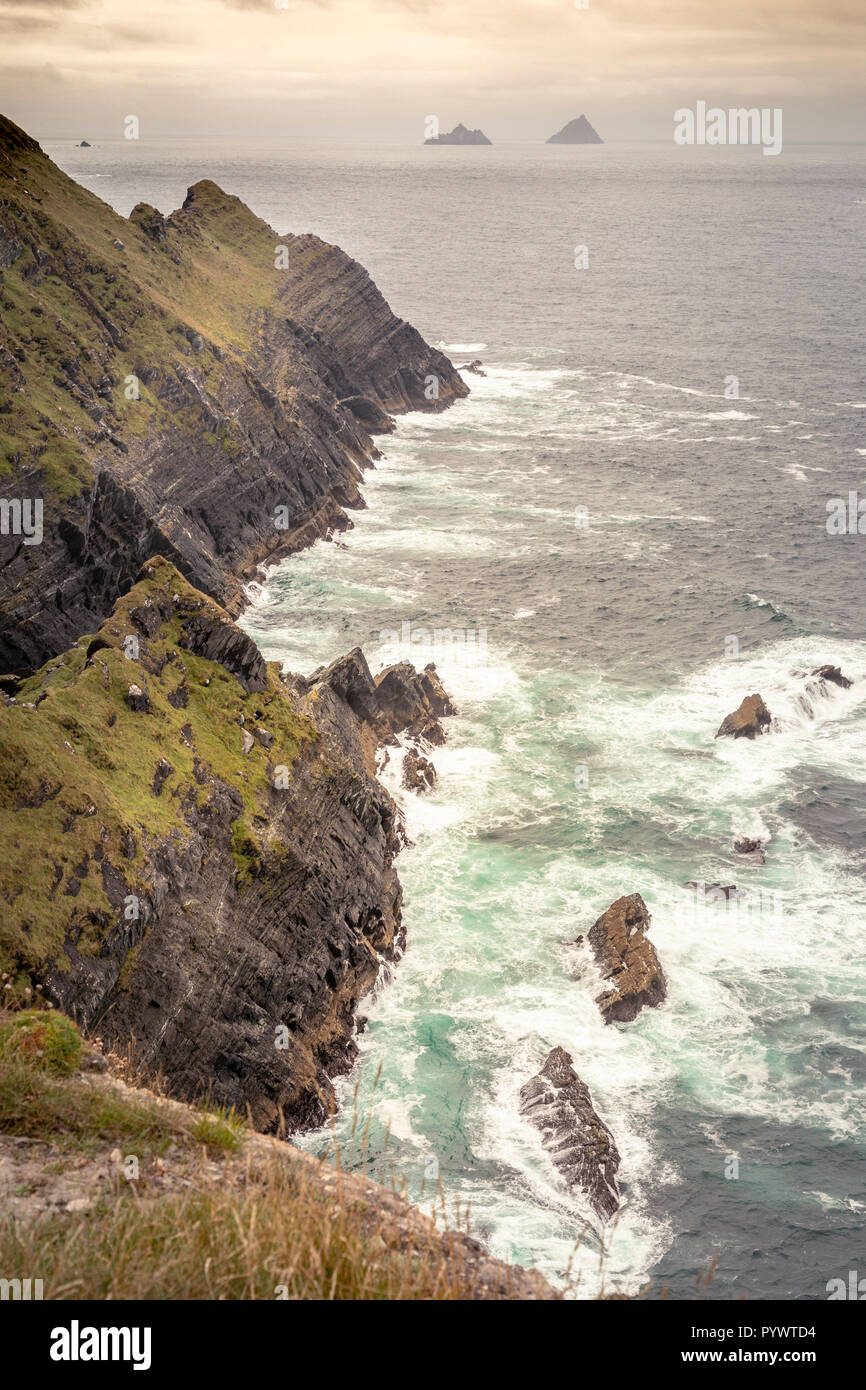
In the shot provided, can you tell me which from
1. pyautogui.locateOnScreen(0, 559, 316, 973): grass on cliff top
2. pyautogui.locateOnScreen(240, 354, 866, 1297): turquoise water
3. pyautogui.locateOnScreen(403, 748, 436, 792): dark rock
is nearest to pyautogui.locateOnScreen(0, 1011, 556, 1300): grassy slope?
pyautogui.locateOnScreen(240, 354, 866, 1297): turquoise water

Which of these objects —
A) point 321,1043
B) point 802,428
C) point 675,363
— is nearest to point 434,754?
point 321,1043

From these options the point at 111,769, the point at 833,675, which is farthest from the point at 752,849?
the point at 111,769

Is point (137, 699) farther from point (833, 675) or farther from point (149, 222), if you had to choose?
point (149, 222)

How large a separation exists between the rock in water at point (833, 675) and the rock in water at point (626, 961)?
26041 mm

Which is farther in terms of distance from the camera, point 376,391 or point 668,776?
point 376,391

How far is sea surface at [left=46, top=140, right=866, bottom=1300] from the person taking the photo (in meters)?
31.1

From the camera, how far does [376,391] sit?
114875 mm

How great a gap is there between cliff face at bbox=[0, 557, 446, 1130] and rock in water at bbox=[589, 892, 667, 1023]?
7.94 metres

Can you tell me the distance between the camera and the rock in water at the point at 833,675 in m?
61.2

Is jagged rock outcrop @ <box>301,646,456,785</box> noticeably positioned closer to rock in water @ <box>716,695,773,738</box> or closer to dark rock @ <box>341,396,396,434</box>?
rock in water @ <box>716,695,773,738</box>

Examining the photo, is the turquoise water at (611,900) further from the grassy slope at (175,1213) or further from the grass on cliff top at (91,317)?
A: the grass on cliff top at (91,317)
